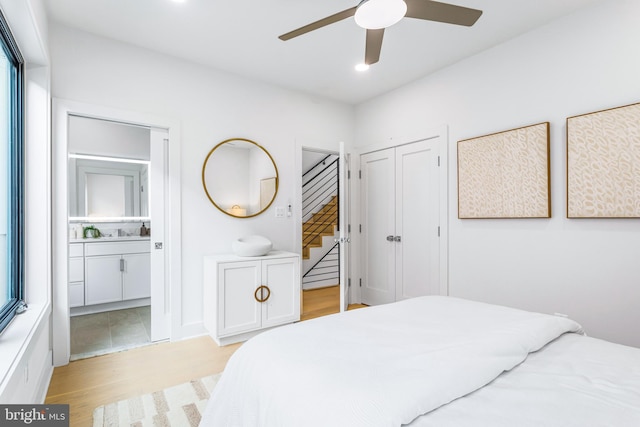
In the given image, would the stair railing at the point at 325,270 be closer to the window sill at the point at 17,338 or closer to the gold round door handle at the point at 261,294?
the gold round door handle at the point at 261,294

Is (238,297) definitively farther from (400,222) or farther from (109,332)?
(400,222)

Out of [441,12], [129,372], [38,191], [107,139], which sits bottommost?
[129,372]

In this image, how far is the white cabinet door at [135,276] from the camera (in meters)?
3.97

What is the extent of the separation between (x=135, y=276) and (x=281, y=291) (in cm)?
208

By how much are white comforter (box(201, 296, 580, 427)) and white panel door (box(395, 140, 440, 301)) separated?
1812mm

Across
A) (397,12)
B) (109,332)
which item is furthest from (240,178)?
(397,12)

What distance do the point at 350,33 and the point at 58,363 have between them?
11.5 ft

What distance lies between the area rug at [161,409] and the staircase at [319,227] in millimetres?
3156

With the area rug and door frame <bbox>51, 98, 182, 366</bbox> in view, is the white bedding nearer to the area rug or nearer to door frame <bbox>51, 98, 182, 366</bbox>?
the area rug

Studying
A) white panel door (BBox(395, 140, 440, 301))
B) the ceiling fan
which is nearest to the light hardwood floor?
white panel door (BBox(395, 140, 440, 301))

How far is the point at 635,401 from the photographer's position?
94 centimetres

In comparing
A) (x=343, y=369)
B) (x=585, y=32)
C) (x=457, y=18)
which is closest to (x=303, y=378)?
(x=343, y=369)

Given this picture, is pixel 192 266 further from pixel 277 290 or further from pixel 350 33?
pixel 350 33

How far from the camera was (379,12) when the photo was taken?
1.67m
